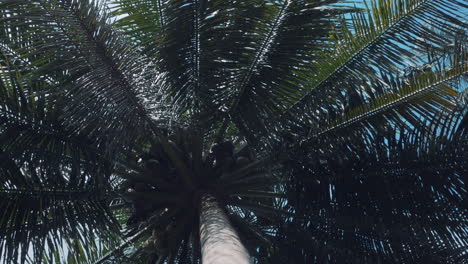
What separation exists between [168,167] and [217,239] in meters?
1.71

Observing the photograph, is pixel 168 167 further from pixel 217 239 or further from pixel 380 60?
pixel 380 60

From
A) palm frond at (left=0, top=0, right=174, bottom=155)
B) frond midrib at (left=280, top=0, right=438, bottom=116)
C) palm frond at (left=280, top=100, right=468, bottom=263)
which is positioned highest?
palm frond at (left=0, top=0, right=174, bottom=155)

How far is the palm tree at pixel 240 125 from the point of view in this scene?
18.9ft

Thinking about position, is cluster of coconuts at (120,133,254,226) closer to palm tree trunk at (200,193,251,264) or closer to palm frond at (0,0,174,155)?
palm tree trunk at (200,193,251,264)

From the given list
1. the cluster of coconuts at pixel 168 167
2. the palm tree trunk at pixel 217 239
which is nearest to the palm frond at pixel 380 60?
the cluster of coconuts at pixel 168 167

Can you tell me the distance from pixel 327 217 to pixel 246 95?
156 centimetres

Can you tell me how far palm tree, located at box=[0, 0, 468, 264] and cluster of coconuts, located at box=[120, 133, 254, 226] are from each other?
2 cm

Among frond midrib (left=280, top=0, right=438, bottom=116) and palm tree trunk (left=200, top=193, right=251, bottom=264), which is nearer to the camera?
palm tree trunk (left=200, top=193, right=251, bottom=264)

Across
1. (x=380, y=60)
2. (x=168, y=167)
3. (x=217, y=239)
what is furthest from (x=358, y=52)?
(x=217, y=239)

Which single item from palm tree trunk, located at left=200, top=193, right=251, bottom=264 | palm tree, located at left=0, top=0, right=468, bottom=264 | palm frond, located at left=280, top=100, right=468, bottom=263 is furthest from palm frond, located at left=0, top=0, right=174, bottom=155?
palm frond, located at left=280, top=100, right=468, bottom=263

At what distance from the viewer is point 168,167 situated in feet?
20.6

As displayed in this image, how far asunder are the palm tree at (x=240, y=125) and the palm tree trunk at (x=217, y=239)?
67mm

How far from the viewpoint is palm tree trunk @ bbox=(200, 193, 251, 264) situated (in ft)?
13.7

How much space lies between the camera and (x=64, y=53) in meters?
5.54
